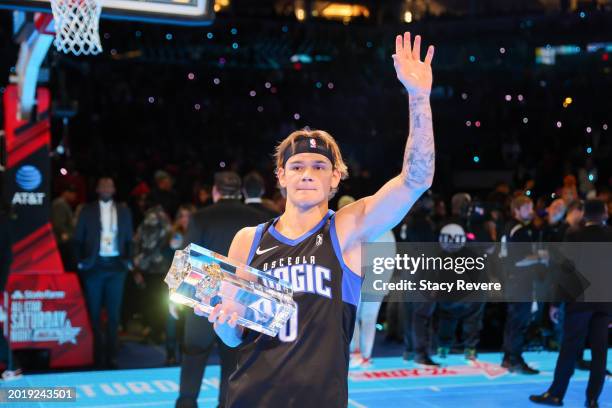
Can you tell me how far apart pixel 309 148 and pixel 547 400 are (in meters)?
5.22

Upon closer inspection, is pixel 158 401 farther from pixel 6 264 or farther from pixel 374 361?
pixel 374 361

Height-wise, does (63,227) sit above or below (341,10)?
below

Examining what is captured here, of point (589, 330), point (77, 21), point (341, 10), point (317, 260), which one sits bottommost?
point (589, 330)

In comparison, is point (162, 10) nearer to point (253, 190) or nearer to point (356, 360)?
point (253, 190)

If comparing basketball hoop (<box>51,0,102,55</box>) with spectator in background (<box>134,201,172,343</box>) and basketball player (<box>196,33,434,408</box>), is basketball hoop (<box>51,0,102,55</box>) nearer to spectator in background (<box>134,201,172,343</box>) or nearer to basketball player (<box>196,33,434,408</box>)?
basketball player (<box>196,33,434,408</box>)

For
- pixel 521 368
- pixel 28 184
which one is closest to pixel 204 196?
pixel 28 184

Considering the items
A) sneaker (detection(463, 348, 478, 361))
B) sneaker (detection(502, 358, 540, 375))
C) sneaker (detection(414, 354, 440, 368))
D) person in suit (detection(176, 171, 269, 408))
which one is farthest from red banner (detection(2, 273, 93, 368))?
sneaker (detection(502, 358, 540, 375))

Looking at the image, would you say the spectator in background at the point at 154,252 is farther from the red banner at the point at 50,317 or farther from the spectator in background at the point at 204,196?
the spectator in background at the point at 204,196

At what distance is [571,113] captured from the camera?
18.8m

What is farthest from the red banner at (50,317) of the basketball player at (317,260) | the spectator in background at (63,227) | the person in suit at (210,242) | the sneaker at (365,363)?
the basketball player at (317,260)

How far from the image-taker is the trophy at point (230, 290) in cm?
336

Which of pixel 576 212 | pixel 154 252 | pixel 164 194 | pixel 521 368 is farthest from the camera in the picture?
pixel 164 194

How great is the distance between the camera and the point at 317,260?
352 centimetres

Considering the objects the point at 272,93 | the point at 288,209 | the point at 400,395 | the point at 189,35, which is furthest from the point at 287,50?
the point at 288,209
